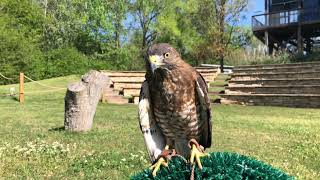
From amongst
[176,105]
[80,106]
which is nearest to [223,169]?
[176,105]

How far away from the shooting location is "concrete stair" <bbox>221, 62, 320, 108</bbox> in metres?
16.5

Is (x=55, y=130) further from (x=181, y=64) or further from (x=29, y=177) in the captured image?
(x=181, y=64)

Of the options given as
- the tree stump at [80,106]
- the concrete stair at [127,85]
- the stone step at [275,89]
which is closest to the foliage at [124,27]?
the concrete stair at [127,85]

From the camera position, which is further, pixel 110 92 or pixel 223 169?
pixel 110 92

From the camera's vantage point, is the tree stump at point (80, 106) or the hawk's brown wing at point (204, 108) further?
the tree stump at point (80, 106)

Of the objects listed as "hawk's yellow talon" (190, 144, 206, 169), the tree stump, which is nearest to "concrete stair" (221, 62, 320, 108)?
the tree stump

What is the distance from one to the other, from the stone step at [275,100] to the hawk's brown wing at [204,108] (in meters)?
13.0

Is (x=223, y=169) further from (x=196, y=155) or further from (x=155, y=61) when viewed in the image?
(x=155, y=61)

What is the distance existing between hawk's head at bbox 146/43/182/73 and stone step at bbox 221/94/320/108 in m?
13.6

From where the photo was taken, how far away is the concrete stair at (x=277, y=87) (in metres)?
16.5

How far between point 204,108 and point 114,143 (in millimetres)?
4804

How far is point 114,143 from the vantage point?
808 centimetres

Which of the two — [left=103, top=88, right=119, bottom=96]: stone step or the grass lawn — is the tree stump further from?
[left=103, top=88, right=119, bottom=96]: stone step

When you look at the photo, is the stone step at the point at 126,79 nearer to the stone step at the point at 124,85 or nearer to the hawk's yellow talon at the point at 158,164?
the stone step at the point at 124,85
